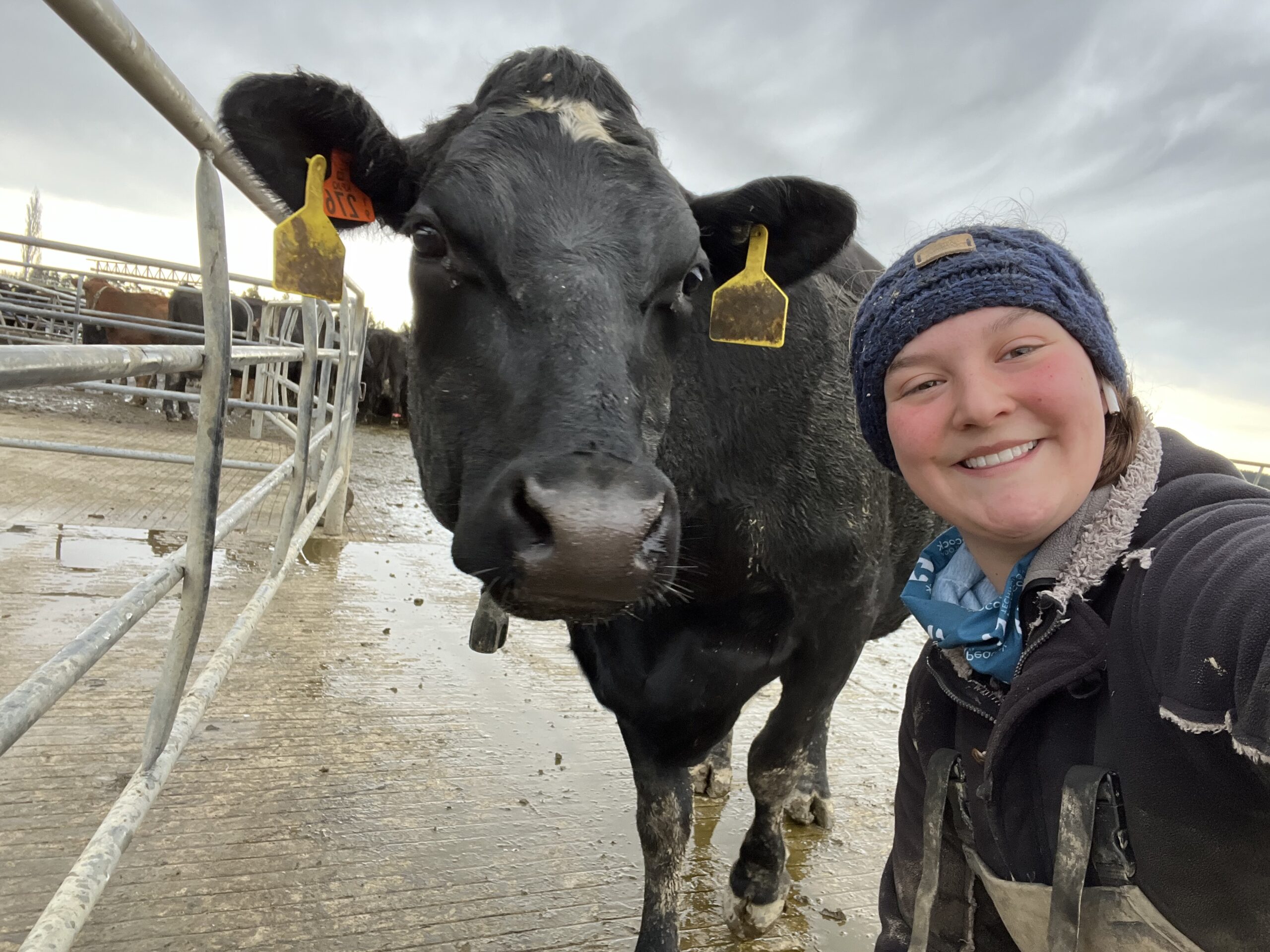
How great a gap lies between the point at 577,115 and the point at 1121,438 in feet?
4.91

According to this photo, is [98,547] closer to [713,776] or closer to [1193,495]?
[713,776]

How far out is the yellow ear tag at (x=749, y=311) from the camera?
2.09 m

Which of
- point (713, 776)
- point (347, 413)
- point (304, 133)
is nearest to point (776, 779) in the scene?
point (713, 776)

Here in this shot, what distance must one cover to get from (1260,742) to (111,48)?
1741mm

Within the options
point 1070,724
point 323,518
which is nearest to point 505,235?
point 1070,724


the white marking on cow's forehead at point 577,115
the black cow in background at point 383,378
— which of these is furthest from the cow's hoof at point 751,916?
the black cow in background at point 383,378

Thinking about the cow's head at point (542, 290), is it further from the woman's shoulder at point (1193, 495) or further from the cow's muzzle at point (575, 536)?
the woman's shoulder at point (1193, 495)

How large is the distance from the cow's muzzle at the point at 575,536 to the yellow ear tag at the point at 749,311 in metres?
0.81

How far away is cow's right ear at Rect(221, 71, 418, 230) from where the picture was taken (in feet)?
6.12

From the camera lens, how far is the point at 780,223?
2279mm

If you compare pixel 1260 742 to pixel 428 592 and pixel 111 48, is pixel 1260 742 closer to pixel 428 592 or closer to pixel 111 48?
pixel 111 48

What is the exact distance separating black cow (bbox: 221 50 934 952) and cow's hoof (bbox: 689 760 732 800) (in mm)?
632

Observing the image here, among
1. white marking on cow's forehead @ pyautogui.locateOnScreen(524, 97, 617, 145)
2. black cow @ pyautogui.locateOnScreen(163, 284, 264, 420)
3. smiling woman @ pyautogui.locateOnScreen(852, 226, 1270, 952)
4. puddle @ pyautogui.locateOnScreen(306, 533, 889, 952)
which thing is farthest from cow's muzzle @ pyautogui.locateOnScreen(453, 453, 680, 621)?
black cow @ pyautogui.locateOnScreen(163, 284, 264, 420)

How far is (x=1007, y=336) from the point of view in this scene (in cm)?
111
